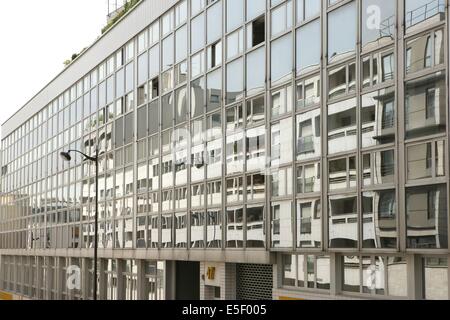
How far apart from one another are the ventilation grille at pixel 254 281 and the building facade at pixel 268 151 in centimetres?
7

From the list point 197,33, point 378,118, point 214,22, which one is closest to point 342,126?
point 378,118

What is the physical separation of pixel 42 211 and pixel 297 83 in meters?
39.4

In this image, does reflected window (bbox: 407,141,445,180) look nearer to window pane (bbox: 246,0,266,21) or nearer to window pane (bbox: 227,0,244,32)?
window pane (bbox: 246,0,266,21)

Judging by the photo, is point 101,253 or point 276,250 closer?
point 276,250

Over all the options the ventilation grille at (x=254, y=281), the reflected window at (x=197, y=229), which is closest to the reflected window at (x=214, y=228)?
the reflected window at (x=197, y=229)

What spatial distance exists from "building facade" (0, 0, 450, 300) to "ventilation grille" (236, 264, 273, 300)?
71 millimetres

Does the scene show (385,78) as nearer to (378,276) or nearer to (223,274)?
(378,276)

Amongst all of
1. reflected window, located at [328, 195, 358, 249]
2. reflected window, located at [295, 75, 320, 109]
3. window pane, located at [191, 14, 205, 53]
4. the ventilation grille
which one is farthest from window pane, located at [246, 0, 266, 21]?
the ventilation grille

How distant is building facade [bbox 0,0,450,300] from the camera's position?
1839 centimetres

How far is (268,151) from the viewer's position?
25266mm

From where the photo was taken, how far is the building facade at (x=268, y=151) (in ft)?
60.3

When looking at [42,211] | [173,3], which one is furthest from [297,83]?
[42,211]

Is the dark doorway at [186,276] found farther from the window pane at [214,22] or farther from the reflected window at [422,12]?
the reflected window at [422,12]
